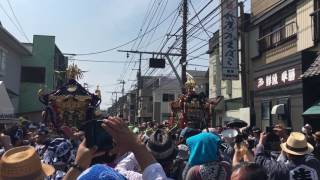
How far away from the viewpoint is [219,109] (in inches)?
1007

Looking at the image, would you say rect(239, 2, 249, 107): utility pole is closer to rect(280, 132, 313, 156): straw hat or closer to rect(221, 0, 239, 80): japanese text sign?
rect(221, 0, 239, 80): japanese text sign

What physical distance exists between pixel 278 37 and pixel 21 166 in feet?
53.9

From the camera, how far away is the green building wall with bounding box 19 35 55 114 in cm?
3672

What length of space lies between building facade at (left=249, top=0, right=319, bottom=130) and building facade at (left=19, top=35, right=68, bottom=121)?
806 inches

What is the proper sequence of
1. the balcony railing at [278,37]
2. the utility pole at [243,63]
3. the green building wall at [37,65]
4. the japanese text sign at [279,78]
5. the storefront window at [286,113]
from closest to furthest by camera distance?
1. the japanese text sign at [279,78]
2. the storefront window at [286,113]
3. the balcony railing at [278,37]
4. the utility pole at [243,63]
5. the green building wall at [37,65]

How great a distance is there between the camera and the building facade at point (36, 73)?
36.4 m

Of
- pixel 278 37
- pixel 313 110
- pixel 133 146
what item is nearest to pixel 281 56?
pixel 278 37

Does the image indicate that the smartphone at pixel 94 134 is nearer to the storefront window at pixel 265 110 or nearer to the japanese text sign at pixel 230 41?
the storefront window at pixel 265 110

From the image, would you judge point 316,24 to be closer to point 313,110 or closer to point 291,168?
point 313,110

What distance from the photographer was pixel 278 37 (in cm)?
1817

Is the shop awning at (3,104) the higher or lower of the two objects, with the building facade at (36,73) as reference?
lower

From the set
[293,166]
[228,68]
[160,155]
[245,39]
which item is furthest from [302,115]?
[160,155]

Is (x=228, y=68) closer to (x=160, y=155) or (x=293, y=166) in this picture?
(x=293, y=166)

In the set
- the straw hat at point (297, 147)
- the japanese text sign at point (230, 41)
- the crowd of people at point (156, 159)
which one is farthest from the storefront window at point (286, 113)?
the straw hat at point (297, 147)
